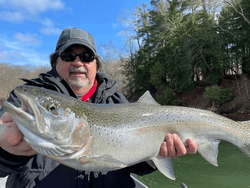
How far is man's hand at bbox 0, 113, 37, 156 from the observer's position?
6.30 ft

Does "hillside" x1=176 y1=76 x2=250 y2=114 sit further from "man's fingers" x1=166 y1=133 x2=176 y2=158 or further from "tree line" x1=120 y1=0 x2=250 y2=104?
"man's fingers" x1=166 y1=133 x2=176 y2=158

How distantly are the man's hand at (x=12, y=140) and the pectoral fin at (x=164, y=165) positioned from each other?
153 centimetres

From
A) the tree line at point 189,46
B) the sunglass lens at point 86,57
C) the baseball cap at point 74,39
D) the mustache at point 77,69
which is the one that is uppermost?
the tree line at point 189,46

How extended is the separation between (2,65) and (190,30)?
59431 mm

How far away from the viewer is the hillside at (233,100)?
22.6 m

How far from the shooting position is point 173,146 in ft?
8.77

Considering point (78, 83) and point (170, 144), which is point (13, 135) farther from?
point (170, 144)

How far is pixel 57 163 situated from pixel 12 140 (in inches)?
30.8

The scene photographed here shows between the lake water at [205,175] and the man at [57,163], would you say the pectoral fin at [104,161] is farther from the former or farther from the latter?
the lake water at [205,175]

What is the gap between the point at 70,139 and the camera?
2045 millimetres

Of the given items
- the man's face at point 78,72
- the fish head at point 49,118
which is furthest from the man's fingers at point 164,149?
the man's face at point 78,72

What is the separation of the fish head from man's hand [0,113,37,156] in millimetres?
112

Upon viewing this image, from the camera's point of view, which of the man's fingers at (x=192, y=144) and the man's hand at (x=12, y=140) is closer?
the man's hand at (x=12, y=140)

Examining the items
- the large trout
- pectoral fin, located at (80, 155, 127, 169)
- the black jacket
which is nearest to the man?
the black jacket
